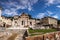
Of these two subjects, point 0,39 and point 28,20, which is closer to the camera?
point 0,39

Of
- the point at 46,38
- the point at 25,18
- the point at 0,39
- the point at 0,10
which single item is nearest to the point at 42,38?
the point at 46,38

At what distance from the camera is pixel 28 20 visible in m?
12.7

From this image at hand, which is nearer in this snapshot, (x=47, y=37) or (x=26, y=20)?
(x=47, y=37)

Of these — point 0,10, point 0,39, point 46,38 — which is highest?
point 0,10

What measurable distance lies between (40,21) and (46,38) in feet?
35.9

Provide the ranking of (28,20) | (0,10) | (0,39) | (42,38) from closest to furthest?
(42,38) → (0,39) → (0,10) → (28,20)

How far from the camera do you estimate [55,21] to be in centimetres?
1312

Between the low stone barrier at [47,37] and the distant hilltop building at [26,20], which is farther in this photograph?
the distant hilltop building at [26,20]

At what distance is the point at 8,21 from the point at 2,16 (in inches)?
30.3

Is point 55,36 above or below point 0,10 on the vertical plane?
below

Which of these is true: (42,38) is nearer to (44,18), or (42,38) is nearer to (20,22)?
(20,22)

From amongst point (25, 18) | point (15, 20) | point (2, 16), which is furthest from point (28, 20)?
point (2, 16)

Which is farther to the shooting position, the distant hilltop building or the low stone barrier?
the distant hilltop building

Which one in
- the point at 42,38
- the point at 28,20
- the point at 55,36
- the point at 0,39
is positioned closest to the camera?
the point at 42,38
